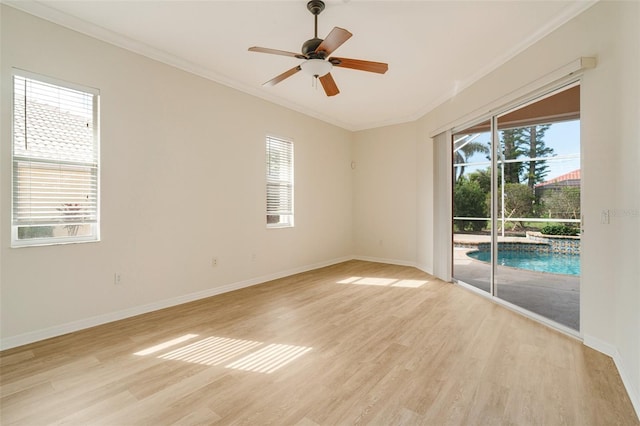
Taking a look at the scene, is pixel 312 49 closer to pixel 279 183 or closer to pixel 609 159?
pixel 609 159

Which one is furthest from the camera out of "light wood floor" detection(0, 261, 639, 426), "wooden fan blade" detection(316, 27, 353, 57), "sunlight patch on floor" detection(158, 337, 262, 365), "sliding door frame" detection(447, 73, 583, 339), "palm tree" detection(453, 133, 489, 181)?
"palm tree" detection(453, 133, 489, 181)

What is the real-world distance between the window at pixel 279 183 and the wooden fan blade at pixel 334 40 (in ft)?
8.49

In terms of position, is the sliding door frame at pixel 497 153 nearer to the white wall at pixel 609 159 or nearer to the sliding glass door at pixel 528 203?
the sliding glass door at pixel 528 203

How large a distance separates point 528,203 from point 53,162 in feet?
16.6

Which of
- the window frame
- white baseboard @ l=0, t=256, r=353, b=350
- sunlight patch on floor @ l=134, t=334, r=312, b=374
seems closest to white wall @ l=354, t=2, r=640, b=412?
sunlight patch on floor @ l=134, t=334, r=312, b=374

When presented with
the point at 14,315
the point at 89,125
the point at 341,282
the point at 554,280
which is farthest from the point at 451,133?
the point at 14,315

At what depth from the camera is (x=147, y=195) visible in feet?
11.1

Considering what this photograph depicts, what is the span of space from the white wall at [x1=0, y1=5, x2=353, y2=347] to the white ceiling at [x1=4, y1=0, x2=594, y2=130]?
26cm

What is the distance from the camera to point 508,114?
142 inches

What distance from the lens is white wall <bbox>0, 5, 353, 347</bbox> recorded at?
8.55 ft

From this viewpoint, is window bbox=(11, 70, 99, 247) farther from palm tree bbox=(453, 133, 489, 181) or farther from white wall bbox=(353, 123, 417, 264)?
white wall bbox=(353, 123, 417, 264)

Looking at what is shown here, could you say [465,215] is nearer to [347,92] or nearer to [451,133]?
[451,133]

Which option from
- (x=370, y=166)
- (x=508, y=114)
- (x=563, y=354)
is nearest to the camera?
(x=563, y=354)

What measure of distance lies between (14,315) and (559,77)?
5322 millimetres
